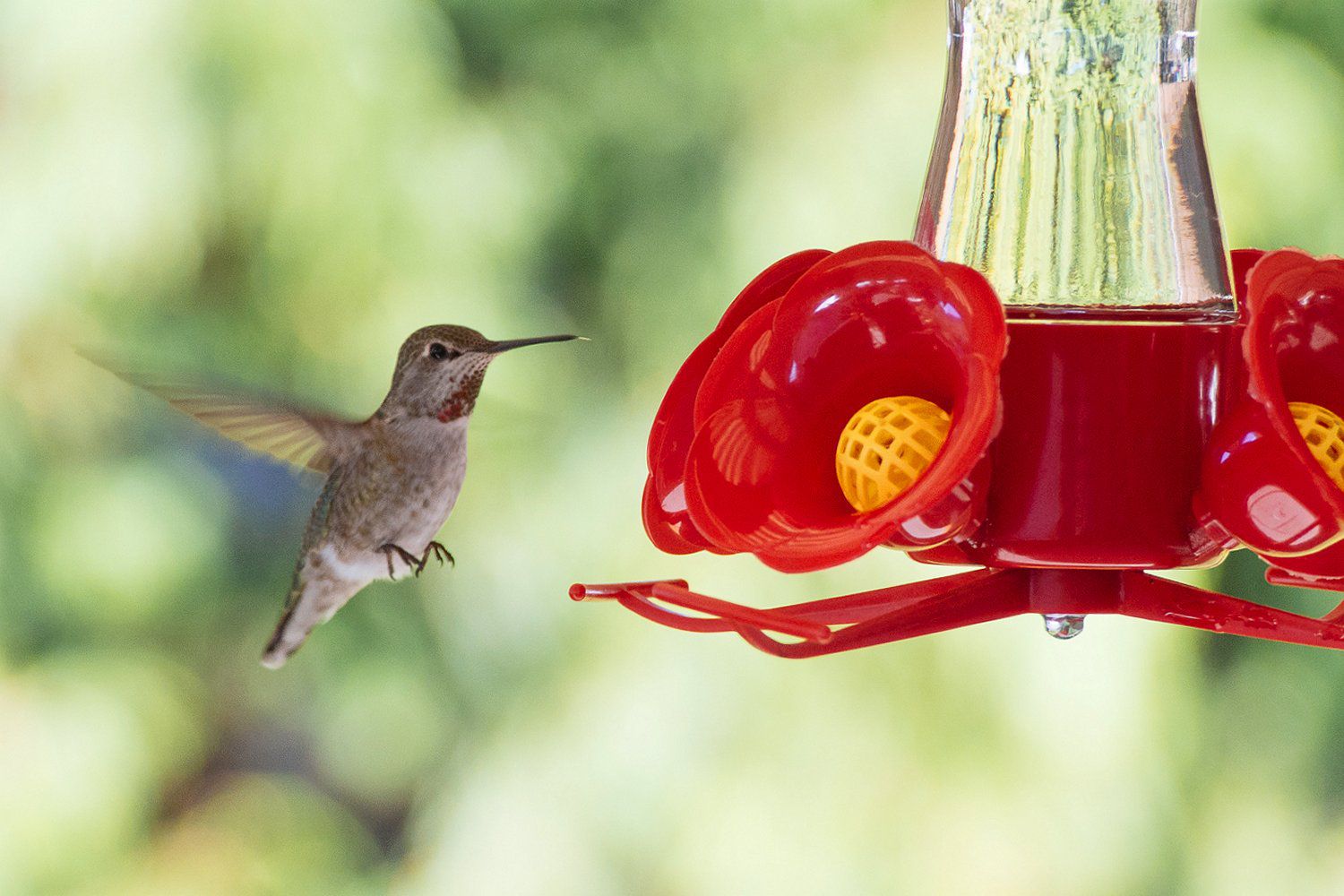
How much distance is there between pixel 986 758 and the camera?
2855 millimetres

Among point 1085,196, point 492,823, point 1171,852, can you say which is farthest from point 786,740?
point 1085,196

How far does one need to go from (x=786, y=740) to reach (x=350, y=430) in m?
1.44

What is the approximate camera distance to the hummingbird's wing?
159cm

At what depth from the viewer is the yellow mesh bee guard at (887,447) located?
2.95 feet

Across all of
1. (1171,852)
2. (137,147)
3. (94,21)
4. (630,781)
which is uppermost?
(94,21)

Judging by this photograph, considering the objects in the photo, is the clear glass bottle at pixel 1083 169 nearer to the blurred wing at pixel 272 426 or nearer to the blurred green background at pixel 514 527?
the blurred wing at pixel 272 426

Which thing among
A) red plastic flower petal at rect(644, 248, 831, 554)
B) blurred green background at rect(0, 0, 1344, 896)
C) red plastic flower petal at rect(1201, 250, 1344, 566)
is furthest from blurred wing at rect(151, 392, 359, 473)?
red plastic flower petal at rect(1201, 250, 1344, 566)

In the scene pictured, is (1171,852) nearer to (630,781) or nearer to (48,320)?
(630,781)

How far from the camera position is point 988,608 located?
1.00 meters

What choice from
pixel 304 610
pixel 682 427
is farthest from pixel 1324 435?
pixel 304 610

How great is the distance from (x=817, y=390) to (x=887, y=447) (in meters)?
0.10

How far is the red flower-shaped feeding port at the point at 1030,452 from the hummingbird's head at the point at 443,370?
77 cm

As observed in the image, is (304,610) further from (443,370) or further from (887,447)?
(887,447)

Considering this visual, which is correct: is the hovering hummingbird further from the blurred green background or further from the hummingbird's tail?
the blurred green background
